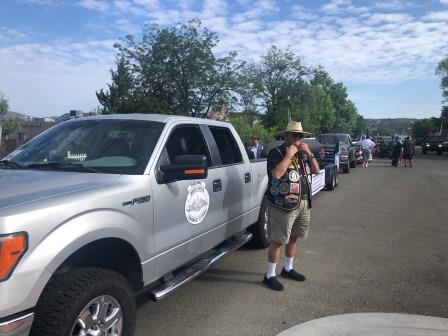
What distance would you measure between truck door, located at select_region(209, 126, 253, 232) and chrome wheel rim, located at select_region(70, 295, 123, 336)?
77.4 inches

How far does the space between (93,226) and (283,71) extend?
60.1m

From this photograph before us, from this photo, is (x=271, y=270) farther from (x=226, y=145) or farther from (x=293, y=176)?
(x=226, y=145)

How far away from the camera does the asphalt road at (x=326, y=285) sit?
400 cm

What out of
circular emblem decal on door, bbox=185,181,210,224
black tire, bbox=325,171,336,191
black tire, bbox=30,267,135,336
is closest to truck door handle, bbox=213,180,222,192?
circular emblem decal on door, bbox=185,181,210,224

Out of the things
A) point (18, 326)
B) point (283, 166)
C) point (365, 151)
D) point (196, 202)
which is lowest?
point (365, 151)

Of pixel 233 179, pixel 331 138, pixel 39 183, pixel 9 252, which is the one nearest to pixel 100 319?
pixel 9 252

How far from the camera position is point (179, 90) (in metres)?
45.7

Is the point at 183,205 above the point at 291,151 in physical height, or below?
below

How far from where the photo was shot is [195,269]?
4.09 m

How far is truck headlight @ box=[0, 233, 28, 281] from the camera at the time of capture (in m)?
2.28

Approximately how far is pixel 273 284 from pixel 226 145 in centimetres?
173

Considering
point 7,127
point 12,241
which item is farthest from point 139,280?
point 7,127

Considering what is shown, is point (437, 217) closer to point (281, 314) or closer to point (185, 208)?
point (281, 314)

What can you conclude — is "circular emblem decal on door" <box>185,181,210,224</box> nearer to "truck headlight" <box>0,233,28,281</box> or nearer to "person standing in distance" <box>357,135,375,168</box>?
"truck headlight" <box>0,233,28,281</box>
